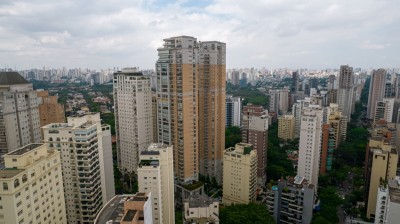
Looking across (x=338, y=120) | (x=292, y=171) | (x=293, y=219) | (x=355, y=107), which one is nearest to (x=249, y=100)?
(x=355, y=107)

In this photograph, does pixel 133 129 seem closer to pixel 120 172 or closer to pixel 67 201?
pixel 120 172

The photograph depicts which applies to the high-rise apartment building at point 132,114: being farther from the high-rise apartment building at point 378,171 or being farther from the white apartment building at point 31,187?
the high-rise apartment building at point 378,171

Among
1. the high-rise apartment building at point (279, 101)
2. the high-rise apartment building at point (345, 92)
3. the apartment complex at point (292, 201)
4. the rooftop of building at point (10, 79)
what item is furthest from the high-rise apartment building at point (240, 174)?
the high-rise apartment building at point (279, 101)

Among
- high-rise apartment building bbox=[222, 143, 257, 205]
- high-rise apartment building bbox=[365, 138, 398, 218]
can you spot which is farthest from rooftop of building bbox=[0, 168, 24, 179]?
high-rise apartment building bbox=[365, 138, 398, 218]

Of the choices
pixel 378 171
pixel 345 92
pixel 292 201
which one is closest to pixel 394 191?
pixel 378 171

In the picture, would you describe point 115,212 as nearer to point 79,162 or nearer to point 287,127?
point 79,162

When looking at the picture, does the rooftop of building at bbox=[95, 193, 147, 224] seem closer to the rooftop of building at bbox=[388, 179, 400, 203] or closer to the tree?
the tree
